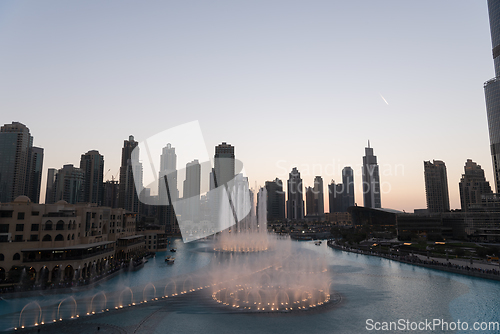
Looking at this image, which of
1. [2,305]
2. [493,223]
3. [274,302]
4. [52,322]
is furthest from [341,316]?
[493,223]

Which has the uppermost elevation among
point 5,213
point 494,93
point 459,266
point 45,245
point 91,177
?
point 494,93

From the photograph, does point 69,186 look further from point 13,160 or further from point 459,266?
point 459,266

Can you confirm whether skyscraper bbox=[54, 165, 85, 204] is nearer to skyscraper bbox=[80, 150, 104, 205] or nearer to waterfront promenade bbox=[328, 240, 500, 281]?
skyscraper bbox=[80, 150, 104, 205]

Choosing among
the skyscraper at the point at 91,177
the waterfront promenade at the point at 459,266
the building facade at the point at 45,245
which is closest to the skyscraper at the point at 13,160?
the skyscraper at the point at 91,177

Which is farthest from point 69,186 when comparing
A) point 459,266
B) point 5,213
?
point 459,266

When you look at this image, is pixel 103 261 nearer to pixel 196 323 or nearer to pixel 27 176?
pixel 196 323

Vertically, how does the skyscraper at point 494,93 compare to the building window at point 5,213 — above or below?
above

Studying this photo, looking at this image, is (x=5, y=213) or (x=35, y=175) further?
(x=35, y=175)

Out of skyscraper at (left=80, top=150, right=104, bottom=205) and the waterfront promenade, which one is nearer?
the waterfront promenade

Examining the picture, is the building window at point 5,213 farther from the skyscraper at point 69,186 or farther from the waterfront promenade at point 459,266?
the skyscraper at point 69,186

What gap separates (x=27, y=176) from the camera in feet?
571

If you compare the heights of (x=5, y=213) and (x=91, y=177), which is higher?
(x=91, y=177)

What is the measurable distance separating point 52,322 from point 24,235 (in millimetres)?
22729

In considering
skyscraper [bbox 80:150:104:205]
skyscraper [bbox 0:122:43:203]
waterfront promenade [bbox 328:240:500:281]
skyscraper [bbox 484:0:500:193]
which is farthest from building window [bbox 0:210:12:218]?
skyscraper [bbox 80:150:104:205]
